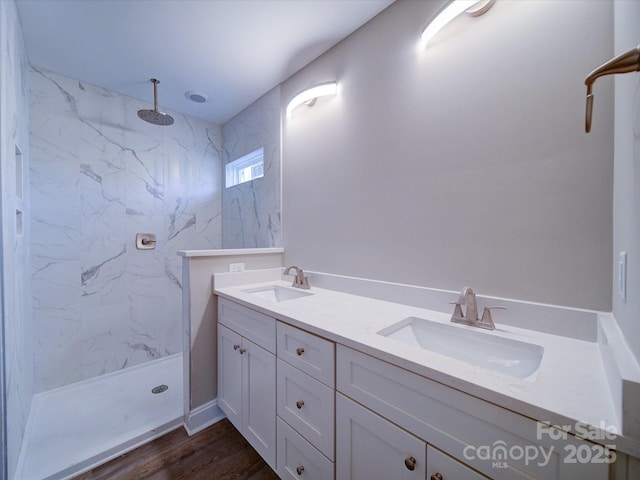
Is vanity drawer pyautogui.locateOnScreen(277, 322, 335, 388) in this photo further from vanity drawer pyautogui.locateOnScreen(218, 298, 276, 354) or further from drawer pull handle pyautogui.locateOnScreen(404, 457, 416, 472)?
drawer pull handle pyautogui.locateOnScreen(404, 457, 416, 472)

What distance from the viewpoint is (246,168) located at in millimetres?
2799

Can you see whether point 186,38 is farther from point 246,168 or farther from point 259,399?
point 259,399

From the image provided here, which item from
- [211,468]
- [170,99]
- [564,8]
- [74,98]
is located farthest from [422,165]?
[74,98]

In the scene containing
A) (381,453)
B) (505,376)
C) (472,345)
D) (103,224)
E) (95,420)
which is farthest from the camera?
(103,224)

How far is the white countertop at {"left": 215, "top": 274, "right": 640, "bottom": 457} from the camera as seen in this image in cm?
54

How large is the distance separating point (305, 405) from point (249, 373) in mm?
495

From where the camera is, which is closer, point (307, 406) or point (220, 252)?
point (307, 406)

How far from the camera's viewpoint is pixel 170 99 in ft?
8.16

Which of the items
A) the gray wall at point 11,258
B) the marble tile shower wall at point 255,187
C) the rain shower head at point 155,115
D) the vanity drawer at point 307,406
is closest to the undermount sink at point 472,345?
the vanity drawer at point 307,406

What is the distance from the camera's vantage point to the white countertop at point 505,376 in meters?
0.54

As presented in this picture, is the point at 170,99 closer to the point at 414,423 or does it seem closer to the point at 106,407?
the point at 106,407

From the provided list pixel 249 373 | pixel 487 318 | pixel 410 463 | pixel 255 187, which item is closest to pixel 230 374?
pixel 249 373

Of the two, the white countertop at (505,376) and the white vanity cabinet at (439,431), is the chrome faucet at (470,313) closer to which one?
the white countertop at (505,376)

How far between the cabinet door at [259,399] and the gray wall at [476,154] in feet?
2.39
